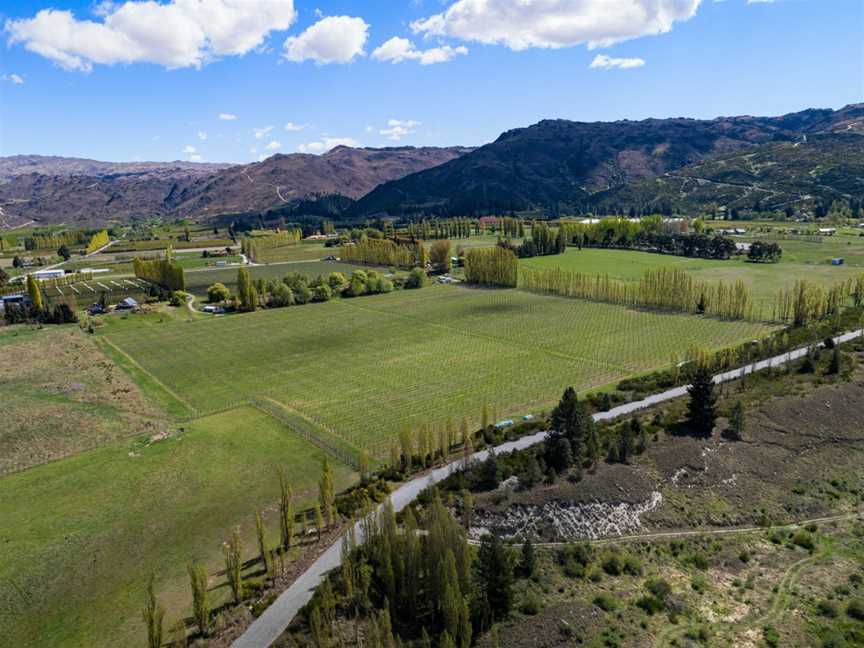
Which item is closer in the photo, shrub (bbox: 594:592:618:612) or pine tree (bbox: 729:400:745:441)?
shrub (bbox: 594:592:618:612)

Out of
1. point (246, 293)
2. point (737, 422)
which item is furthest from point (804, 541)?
point (246, 293)

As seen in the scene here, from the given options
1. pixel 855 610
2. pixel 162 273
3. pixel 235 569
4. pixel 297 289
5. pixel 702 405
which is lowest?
pixel 855 610

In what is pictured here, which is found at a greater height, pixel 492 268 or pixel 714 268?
pixel 492 268

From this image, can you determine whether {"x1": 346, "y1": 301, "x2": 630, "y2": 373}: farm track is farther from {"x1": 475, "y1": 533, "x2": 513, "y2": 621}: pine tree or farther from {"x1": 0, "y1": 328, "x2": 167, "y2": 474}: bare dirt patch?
{"x1": 0, "y1": 328, "x2": 167, "y2": 474}: bare dirt patch

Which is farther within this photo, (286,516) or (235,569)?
(286,516)

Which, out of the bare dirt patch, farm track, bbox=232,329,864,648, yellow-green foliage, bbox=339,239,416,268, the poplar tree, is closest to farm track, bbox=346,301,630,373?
farm track, bbox=232,329,864,648

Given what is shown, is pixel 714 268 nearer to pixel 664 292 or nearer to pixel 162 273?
pixel 664 292
